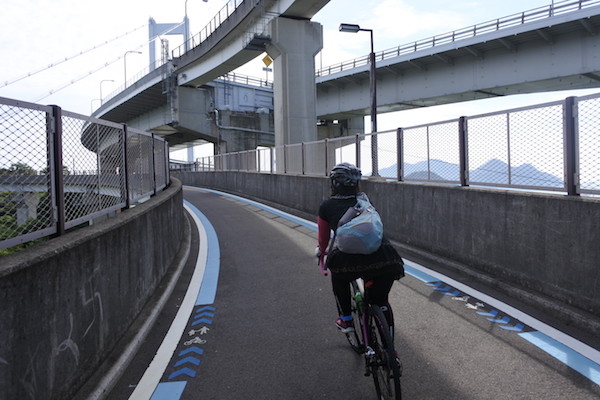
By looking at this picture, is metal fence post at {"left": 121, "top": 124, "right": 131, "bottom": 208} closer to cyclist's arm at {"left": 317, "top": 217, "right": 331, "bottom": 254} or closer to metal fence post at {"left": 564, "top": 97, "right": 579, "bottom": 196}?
cyclist's arm at {"left": 317, "top": 217, "right": 331, "bottom": 254}

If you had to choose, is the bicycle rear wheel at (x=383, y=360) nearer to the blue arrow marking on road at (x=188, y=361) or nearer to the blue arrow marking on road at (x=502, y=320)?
the blue arrow marking on road at (x=188, y=361)

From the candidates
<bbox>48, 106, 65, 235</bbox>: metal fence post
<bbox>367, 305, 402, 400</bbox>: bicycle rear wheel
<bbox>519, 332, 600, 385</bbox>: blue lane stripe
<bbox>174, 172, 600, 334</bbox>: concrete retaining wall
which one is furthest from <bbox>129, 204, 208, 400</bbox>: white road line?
<bbox>174, 172, 600, 334</bbox>: concrete retaining wall

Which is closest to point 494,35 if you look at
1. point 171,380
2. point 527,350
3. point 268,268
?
point 268,268

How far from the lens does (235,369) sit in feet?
12.9

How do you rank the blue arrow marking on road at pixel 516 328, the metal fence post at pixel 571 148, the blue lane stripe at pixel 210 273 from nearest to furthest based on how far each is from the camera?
the blue arrow marking on road at pixel 516 328
the metal fence post at pixel 571 148
the blue lane stripe at pixel 210 273

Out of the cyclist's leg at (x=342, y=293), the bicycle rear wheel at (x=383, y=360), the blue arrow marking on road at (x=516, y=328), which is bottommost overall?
the blue arrow marking on road at (x=516, y=328)

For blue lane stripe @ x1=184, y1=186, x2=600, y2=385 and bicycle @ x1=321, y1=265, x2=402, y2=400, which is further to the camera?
blue lane stripe @ x1=184, y1=186, x2=600, y2=385

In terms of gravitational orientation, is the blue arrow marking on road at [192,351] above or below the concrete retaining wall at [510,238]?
below

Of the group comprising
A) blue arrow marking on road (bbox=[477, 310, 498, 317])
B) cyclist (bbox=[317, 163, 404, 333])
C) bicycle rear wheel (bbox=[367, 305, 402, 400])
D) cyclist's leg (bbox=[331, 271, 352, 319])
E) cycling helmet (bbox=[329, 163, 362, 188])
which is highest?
cycling helmet (bbox=[329, 163, 362, 188])

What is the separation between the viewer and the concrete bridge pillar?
2505 centimetres

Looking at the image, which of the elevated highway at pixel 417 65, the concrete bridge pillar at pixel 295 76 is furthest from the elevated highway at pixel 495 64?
the concrete bridge pillar at pixel 295 76

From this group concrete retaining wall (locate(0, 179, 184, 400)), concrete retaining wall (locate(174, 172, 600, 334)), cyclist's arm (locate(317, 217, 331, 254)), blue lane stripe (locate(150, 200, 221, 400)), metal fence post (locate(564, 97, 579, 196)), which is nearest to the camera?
concrete retaining wall (locate(0, 179, 184, 400))

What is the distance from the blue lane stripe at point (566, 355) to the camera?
11.9 ft

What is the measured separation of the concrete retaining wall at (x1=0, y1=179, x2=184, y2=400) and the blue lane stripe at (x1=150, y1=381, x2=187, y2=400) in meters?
0.56
